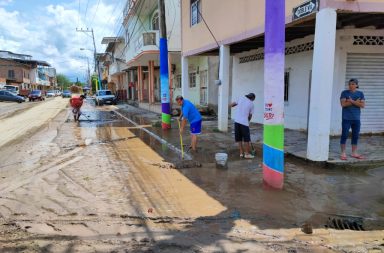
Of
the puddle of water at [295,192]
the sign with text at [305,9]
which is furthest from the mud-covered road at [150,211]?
the sign with text at [305,9]

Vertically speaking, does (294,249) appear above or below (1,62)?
below

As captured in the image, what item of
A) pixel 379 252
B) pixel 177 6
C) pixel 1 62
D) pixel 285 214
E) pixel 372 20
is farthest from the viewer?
pixel 1 62

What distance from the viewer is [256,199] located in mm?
5832

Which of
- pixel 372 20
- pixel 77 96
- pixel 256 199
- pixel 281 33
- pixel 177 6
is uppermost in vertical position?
pixel 177 6

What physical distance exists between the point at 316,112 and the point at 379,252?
397cm

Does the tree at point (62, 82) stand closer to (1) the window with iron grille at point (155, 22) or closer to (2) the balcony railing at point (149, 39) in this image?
(1) the window with iron grille at point (155, 22)

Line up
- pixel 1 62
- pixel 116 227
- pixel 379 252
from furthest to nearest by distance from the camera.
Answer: pixel 1 62 < pixel 116 227 < pixel 379 252

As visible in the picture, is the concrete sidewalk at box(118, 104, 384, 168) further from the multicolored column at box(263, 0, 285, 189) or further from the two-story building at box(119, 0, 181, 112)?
the two-story building at box(119, 0, 181, 112)

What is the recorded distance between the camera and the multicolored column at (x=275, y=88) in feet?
20.4

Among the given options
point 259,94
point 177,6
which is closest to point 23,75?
point 177,6

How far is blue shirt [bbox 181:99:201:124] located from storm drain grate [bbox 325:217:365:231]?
5187mm

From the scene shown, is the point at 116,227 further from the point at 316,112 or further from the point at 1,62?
the point at 1,62

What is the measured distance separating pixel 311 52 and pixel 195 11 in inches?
253

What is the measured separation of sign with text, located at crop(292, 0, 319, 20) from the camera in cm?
762
